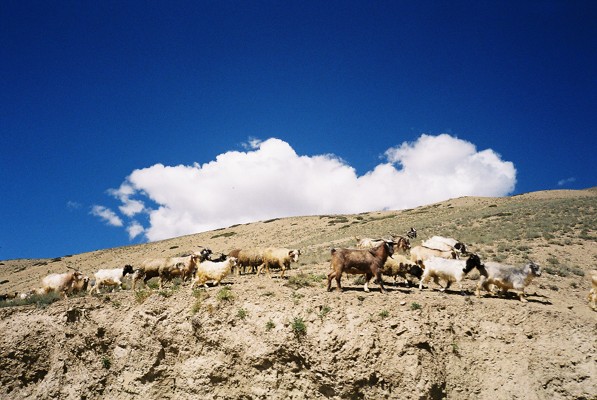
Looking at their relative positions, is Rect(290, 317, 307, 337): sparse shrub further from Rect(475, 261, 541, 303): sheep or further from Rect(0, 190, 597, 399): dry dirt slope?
Rect(475, 261, 541, 303): sheep

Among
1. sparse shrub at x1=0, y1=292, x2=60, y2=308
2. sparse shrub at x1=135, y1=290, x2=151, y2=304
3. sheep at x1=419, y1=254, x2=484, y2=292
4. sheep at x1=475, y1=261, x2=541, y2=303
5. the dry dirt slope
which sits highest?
sparse shrub at x1=0, y1=292, x2=60, y2=308

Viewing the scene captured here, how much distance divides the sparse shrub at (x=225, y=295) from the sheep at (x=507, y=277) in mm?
9423

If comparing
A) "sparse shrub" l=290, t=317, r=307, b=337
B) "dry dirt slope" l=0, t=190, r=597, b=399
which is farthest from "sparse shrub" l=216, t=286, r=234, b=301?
"sparse shrub" l=290, t=317, r=307, b=337

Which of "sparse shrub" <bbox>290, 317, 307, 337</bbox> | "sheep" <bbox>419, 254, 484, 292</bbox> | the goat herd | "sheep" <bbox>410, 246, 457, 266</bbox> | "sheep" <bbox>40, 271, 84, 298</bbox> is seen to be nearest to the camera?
"sparse shrub" <bbox>290, 317, 307, 337</bbox>

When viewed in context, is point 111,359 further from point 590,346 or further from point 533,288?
point 533,288

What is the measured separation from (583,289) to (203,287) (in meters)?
16.8

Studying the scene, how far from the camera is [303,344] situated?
1235 centimetres

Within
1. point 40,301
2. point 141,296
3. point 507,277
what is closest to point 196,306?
point 141,296

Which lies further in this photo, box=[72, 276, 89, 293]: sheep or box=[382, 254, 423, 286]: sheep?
box=[72, 276, 89, 293]: sheep

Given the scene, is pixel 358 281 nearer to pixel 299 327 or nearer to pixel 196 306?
pixel 299 327

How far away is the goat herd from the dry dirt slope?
819 millimetres

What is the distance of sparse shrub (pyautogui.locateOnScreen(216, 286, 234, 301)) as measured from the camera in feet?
46.6

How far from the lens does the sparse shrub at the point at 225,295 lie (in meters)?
14.2

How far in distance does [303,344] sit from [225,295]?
3707 mm
